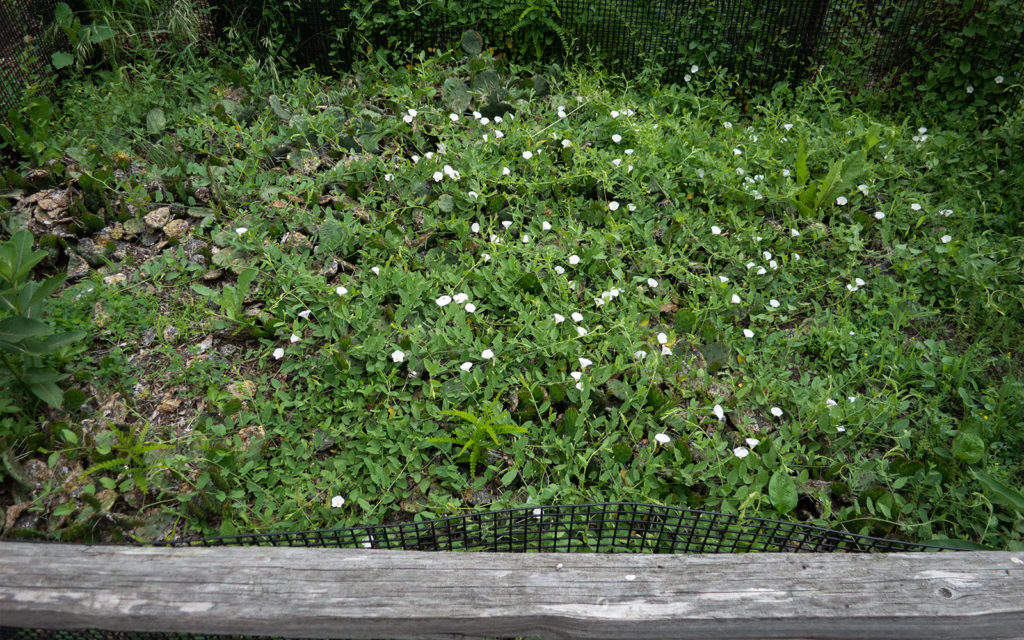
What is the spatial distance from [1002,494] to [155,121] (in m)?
4.31

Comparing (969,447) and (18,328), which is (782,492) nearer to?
(969,447)

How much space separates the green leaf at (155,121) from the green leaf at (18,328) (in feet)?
6.24

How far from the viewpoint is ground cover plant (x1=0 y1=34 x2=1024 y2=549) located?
2.34m

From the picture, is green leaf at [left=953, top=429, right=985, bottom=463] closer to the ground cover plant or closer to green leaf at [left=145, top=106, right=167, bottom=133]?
the ground cover plant

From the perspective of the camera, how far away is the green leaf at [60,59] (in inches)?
155

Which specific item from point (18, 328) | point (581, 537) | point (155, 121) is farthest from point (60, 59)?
point (581, 537)

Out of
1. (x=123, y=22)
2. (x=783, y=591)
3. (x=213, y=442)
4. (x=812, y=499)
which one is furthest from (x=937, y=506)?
(x=123, y=22)

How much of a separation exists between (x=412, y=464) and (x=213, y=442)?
2.44ft

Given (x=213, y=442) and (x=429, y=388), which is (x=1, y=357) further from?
(x=429, y=388)

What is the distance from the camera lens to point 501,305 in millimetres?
2879

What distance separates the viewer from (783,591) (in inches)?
54.1

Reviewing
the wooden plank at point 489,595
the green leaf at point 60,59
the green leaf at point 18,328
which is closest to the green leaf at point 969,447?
the wooden plank at point 489,595

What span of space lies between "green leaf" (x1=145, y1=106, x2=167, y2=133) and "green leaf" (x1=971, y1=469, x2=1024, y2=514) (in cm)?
418

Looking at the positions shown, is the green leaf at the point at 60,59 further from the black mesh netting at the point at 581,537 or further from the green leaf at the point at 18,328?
the black mesh netting at the point at 581,537
